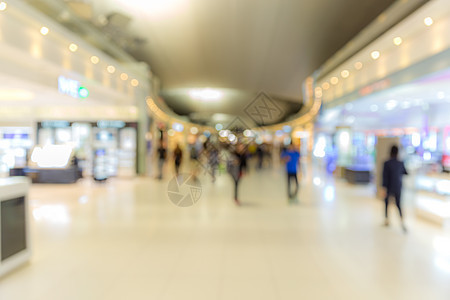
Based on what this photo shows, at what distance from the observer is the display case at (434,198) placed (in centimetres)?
663

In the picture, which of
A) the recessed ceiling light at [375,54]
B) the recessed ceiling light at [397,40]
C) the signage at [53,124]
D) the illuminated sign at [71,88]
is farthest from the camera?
the signage at [53,124]

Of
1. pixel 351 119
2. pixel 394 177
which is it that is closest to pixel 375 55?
pixel 394 177

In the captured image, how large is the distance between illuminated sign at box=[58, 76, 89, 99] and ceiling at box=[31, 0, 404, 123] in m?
1.82

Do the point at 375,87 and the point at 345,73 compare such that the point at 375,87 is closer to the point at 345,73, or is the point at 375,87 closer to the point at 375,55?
the point at 375,55

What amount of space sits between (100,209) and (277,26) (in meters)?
10.7

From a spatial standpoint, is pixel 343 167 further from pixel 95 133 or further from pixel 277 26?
pixel 95 133

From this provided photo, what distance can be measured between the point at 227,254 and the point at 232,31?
1336cm

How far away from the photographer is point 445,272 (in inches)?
166

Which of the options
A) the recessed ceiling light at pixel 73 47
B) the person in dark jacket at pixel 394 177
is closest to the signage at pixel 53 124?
the recessed ceiling light at pixel 73 47

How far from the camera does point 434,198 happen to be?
7.03 m

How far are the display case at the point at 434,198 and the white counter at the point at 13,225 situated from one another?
6.54 m

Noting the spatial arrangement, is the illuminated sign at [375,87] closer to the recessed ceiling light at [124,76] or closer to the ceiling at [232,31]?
the ceiling at [232,31]

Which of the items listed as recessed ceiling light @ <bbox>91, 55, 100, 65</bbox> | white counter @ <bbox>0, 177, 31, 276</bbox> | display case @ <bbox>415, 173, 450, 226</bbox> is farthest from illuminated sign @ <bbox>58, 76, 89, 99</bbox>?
display case @ <bbox>415, 173, 450, 226</bbox>

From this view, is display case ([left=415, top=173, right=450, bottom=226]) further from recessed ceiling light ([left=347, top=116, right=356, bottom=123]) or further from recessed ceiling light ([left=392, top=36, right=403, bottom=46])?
recessed ceiling light ([left=347, top=116, right=356, bottom=123])
